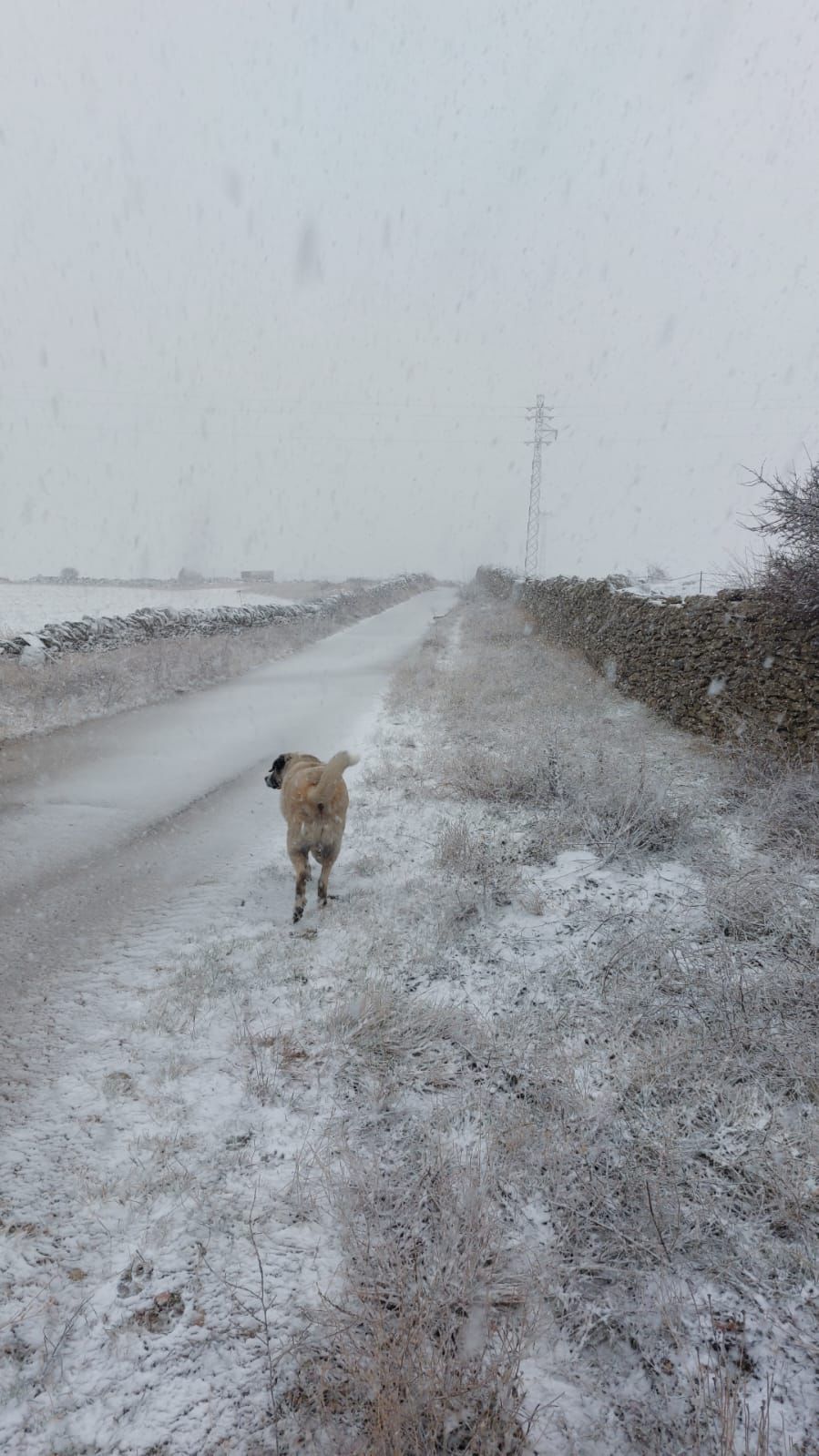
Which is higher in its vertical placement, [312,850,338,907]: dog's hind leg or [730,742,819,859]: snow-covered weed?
[730,742,819,859]: snow-covered weed

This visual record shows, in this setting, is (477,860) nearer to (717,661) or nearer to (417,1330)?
(417,1330)

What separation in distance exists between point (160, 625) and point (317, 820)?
52.6 ft

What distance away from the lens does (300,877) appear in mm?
4984

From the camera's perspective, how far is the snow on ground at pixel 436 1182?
6.18 ft

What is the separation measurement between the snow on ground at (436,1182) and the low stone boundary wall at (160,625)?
11108 mm

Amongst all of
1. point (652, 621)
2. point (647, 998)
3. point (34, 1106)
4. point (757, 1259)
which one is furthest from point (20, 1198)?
point (652, 621)

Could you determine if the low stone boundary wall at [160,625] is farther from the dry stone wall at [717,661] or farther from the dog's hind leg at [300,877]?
the dry stone wall at [717,661]

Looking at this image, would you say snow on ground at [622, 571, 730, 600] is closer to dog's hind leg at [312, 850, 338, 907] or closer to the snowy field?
dog's hind leg at [312, 850, 338, 907]

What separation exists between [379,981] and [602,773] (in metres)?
4.28

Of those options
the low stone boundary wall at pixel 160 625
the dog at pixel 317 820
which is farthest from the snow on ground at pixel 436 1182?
the low stone boundary wall at pixel 160 625

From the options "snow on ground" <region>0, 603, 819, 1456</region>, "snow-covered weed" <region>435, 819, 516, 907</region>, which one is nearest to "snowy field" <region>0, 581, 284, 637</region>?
"snow-covered weed" <region>435, 819, 516, 907</region>

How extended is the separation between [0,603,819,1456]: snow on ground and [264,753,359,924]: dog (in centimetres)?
35

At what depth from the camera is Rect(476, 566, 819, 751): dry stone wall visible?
7.88m

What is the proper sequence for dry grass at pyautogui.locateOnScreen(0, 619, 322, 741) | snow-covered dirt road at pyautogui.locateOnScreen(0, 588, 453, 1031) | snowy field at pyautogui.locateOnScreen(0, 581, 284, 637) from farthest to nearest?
snowy field at pyautogui.locateOnScreen(0, 581, 284, 637) < dry grass at pyautogui.locateOnScreen(0, 619, 322, 741) < snow-covered dirt road at pyautogui.locateOnScreen(0, 588, 453, 1031)
